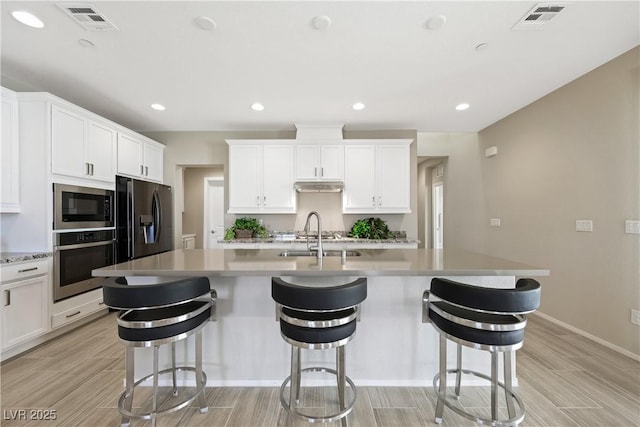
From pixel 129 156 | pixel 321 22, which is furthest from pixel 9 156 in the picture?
pixel 321 22

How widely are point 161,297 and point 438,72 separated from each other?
3.02 meters

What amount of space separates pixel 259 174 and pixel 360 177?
1.62 metres

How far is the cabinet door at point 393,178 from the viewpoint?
4.06m

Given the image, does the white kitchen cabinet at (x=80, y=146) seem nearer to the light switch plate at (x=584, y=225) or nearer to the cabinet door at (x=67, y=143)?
the cabinet door at (x=67, y=143)

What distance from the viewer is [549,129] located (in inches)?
124

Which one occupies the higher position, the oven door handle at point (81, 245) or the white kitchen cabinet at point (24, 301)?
the oven door handle at point (81, 245)

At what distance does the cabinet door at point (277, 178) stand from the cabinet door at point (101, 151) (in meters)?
1.95

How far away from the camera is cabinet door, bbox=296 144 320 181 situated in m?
4.05

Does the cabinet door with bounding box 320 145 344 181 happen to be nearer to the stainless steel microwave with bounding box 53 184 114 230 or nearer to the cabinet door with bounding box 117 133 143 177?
the cabinet door with bounding box 117 133 143 177

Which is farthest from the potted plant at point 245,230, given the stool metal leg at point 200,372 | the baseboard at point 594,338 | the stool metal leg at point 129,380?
the baseboard at point 594,338

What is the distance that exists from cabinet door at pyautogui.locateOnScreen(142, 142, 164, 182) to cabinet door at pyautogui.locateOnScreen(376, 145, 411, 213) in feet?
11.9

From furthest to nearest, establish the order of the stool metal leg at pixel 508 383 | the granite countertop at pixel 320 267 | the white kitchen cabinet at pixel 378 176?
the white kitchen cabinet at pixel 378 176 < the granite countertop at pixel 320 267 < the stool metal leg at pixel 508 383

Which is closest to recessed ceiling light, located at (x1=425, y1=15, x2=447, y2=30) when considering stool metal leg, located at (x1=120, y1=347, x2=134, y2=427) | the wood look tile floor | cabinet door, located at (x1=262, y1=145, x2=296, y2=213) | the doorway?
cabinet door, located at (x1=262, y1=145, x2=296, y2=213)

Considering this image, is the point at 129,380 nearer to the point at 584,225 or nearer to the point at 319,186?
the point at 319,186
